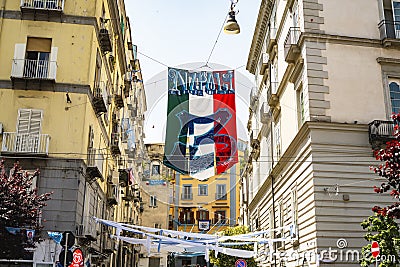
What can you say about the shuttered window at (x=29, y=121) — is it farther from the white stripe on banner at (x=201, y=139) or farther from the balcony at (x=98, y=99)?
the white stripe on banner at (x=201, y=139)

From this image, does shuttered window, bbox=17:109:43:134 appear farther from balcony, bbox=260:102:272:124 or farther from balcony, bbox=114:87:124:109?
balcony, bbox=260:102:272:124

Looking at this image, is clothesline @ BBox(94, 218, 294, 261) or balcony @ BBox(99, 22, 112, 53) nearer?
clothesline @ BBox(94, 218, 294, 261)

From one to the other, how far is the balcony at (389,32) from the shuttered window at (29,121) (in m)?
13.8

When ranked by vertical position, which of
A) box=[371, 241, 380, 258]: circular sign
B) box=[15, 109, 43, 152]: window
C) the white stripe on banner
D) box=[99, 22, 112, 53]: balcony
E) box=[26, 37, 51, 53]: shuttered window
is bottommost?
box=[371, 241, 380, 258]: circular sign

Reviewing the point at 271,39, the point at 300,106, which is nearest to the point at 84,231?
the point at 300,106

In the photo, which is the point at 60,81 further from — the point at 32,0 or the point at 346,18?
the point at 346,18

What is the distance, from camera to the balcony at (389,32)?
17812 millimetres

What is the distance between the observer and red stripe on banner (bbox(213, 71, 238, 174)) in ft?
51.7

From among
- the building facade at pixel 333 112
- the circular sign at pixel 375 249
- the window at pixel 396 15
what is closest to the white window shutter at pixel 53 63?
the building facade at pixel 333 112

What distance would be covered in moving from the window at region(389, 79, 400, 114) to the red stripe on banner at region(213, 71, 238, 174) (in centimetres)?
582

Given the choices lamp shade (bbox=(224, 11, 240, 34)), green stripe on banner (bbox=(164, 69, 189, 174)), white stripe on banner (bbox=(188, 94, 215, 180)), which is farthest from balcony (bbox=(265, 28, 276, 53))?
green stripe on banner (bbox=(164, 69, 189, 174))

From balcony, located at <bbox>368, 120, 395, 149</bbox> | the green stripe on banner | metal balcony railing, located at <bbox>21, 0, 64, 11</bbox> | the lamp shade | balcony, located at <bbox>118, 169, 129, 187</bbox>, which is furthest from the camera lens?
balcony, located at <bbox>118, 169, 129, 187</bbox>

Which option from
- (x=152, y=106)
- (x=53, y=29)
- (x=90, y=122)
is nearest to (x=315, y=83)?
(x=152, y=106)

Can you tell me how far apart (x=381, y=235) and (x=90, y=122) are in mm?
14058
